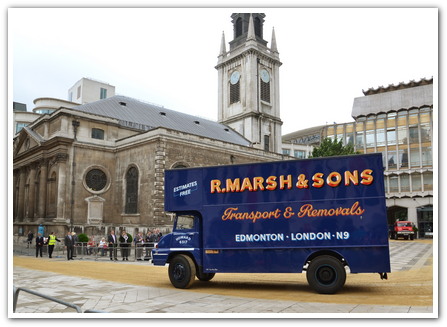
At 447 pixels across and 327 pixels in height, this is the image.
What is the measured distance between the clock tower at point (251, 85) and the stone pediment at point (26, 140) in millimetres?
25850

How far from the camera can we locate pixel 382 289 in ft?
33.5

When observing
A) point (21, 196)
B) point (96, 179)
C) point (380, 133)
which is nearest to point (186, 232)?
point (96, 179)

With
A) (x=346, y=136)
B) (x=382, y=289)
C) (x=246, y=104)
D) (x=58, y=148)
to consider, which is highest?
(x=246, y=104)

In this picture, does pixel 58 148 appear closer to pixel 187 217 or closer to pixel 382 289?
pixel 187 217

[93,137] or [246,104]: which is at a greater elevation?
[246,104]

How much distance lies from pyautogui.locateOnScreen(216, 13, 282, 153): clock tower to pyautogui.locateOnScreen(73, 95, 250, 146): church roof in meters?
3.08

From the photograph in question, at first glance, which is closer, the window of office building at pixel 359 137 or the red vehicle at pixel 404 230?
the red vehicle at pixel 404 230

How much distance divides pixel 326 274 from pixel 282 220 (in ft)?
5.63

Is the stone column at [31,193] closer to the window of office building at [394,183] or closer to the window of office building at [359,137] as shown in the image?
the window of office building at [359,137]

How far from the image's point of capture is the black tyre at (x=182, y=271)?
10938 millimetres

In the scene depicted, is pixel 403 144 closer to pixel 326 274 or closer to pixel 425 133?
pixel 425 133

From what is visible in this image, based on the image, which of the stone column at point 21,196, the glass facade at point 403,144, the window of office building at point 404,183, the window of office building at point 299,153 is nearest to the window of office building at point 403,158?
the glass facade at point 403,144
